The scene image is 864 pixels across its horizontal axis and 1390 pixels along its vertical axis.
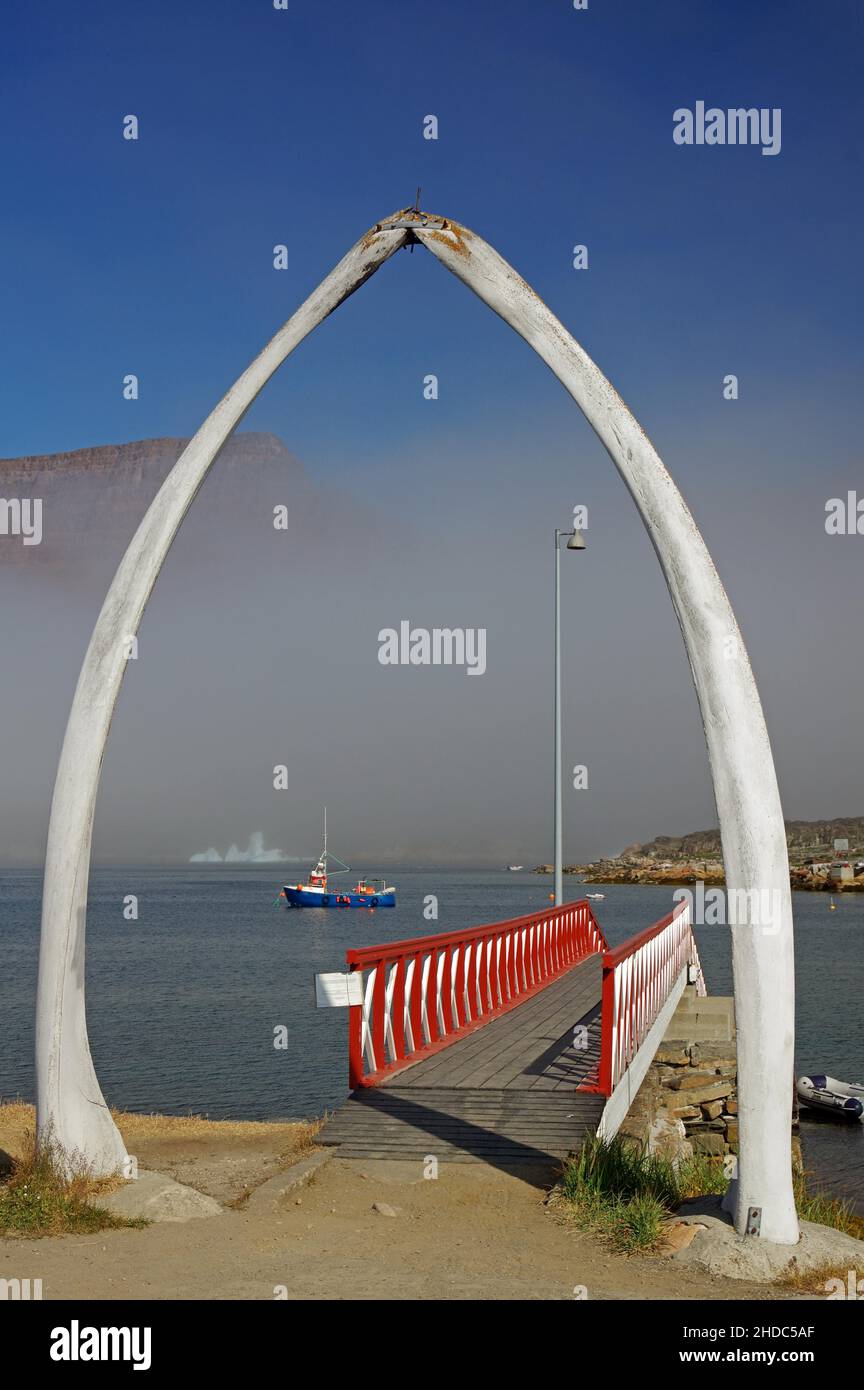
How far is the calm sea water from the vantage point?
2478 centimetres

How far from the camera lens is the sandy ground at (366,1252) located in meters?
6.53

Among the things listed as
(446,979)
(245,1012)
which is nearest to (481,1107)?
(446,979)

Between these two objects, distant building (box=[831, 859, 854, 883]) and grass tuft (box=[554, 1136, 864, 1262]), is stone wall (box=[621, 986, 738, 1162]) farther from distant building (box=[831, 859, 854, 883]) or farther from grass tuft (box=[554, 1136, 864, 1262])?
distant building (box=[831, 859, 854, 883])

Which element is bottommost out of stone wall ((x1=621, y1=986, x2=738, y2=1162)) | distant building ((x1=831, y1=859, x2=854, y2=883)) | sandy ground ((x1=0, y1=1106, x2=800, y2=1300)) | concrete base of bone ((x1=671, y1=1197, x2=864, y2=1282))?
distant building ((x1=831, y1=859, x2=854, y2=883))

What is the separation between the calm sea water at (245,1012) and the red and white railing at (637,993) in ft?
16.1

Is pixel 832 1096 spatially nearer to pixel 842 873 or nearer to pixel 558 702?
pixel 558 702

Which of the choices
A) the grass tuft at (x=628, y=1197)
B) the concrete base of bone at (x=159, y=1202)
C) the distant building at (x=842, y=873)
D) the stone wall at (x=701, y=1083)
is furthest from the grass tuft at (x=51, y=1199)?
the distant building at (x=842, y=873)

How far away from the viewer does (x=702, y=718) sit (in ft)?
24.8

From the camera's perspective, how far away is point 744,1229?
279 inches

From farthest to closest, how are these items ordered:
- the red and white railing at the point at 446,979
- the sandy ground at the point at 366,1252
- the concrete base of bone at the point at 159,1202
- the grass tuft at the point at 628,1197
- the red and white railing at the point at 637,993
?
the red and white railing at the point at 446,979
the red and white railing at the point at 637,993
the concrete base of bone at the point at 159,1202
the grass tuft at the point at 628,1197
the sandy ground at the point at 366,1252

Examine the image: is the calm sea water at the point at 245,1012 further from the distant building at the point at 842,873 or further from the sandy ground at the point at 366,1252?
the distant building at the point at 842,873

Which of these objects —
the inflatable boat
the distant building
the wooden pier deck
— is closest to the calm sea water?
the inflatable boat

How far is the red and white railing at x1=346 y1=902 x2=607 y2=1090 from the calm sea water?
19.4 ft

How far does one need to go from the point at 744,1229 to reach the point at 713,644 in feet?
11.1
